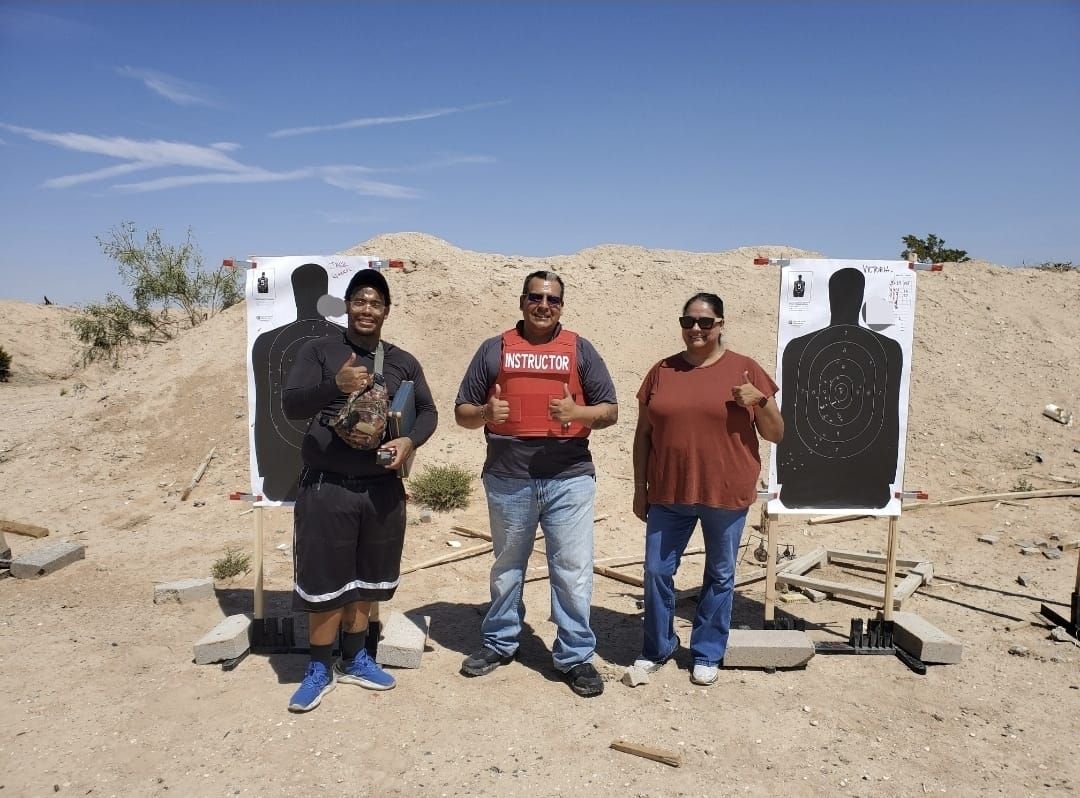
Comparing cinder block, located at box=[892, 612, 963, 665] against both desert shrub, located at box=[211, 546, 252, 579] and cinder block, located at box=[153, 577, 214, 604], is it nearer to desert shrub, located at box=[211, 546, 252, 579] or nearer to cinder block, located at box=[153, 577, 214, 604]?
cinder block, located at box=[153, 577, 214, 604]

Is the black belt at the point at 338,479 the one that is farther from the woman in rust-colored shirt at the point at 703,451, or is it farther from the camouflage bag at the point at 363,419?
the woman in rust-colored shirt at the point at 703,451

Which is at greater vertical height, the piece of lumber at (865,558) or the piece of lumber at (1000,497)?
the piece of lumber at (1000,497)

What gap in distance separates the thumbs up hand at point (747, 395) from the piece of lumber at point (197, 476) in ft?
24.6

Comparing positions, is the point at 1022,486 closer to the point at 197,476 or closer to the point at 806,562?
the point at 806,562

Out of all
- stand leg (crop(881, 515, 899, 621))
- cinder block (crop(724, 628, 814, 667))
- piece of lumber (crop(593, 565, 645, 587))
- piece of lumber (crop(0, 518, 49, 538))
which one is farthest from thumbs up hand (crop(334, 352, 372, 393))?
piece of lumber (crop(0, 518, 49, 538))

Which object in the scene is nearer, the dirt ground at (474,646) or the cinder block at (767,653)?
the dirt ground at (474,646)

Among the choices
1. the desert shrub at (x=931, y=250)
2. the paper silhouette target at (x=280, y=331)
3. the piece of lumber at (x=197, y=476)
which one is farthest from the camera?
the desert shrub at (x=931, y=250)

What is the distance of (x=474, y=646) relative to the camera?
5094mm

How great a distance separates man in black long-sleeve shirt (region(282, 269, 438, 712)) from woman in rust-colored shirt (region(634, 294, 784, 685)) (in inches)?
51.9

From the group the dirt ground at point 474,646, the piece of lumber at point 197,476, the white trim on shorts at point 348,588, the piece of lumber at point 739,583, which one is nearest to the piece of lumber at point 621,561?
the dirt ground at point 474,646

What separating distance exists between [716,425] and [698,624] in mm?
1309

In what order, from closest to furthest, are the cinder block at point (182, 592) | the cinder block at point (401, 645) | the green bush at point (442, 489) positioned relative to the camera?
1. the cinder block at point (401, 645)
2. the cinder block at point (182, 592)
3. the green bush at point (442, 489)

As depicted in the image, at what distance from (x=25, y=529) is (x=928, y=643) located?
858 cm

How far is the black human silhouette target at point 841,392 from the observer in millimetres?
5223
